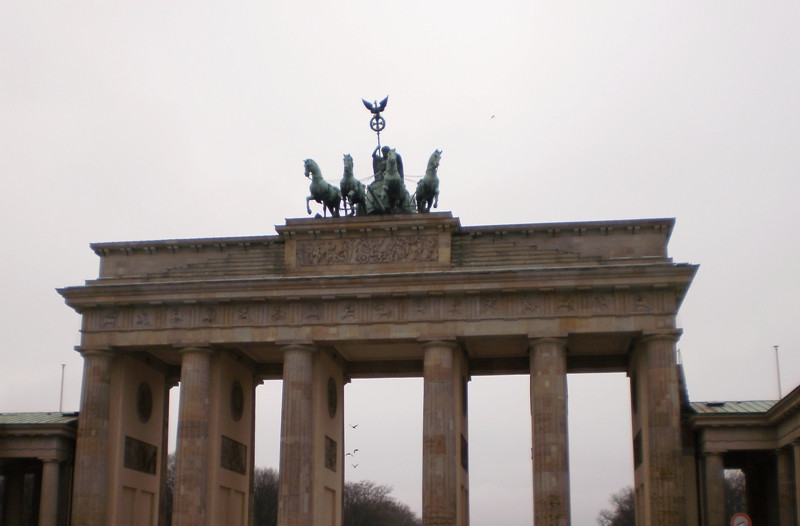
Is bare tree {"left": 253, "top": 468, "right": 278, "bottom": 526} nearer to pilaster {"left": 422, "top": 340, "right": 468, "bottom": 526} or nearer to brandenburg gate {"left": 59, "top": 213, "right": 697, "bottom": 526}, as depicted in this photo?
brandenburg gate {"left": 59, "top": 213, "right": 697, "bottom": 526}

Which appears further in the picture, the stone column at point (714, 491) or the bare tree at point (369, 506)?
the bare tree at point (369, 506)

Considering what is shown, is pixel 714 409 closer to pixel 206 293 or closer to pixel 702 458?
pixel 702 458

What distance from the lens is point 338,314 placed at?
40.2m

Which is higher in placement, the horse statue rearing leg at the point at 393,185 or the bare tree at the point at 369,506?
the horse statue rearing leg at the point at 393,185

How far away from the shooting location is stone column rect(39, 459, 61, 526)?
133 feet

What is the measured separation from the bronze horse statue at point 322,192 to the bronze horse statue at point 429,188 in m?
3.28

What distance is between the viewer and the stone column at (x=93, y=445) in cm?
3962

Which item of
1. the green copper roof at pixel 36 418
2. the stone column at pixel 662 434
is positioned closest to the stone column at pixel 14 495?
the green copper roof at pixel 36 418

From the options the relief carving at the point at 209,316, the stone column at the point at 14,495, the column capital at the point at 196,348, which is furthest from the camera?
the stone column at the point at 14,495

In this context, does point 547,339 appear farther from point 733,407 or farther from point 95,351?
point 95,351

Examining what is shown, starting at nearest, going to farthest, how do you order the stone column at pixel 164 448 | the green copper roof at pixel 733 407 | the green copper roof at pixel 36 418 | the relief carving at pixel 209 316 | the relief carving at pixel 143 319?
the green copper roof at pixel 733 407 < the relief carving at pixel 209 316 < the relief carving at pixel 143 319 < the green copper roof at pixel 36 418 < the stone column at pixel 164 448

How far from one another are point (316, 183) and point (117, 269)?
29.2 feet

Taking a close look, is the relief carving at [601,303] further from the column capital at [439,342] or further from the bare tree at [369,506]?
the bare tree at [369,506]

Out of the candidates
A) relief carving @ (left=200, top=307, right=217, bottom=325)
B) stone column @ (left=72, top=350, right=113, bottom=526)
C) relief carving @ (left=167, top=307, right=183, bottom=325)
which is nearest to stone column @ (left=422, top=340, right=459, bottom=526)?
relief carving @ (left=200, top=307, right=217, bottom=325)
